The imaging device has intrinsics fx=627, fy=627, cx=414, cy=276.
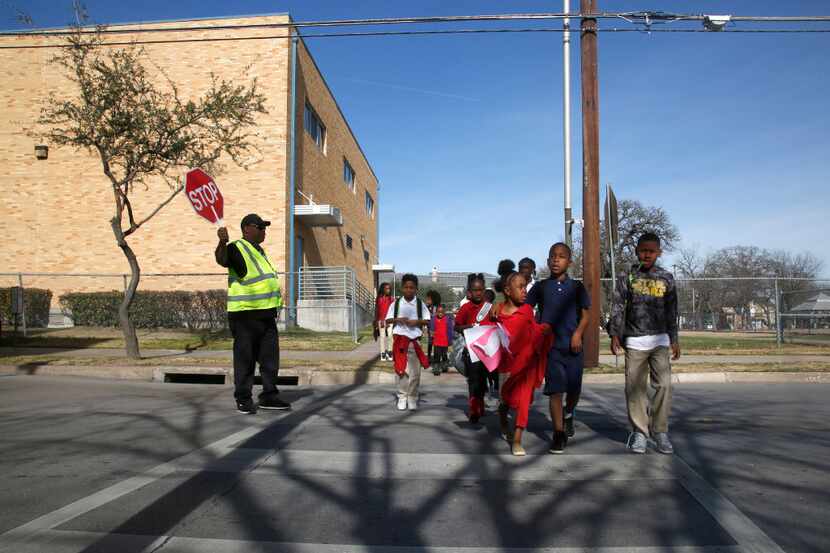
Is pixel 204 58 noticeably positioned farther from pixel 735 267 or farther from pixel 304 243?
pixel 735 267

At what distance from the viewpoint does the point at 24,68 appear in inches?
893

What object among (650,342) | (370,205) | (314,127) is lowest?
(650,342)

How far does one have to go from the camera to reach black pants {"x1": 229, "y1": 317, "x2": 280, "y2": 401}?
6824mm

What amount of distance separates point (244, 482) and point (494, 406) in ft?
14.1

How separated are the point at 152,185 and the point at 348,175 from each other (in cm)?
1490

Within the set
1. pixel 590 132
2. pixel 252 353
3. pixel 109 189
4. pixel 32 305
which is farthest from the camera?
pixel 109 189

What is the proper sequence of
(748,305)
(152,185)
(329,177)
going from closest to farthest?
(152,185) → (748,305) → (329,177)

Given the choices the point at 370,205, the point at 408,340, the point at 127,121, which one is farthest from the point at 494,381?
the point at 370,205

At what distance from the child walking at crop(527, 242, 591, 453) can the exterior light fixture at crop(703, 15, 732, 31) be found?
25.3 feet

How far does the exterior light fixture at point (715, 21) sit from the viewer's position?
10.9m

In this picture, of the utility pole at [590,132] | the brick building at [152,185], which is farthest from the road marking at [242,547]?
the brick building at [152,185]

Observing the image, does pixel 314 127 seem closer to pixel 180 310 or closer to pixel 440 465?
pixel 180 310

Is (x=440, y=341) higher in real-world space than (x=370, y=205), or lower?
lower

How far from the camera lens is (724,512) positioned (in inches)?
139
